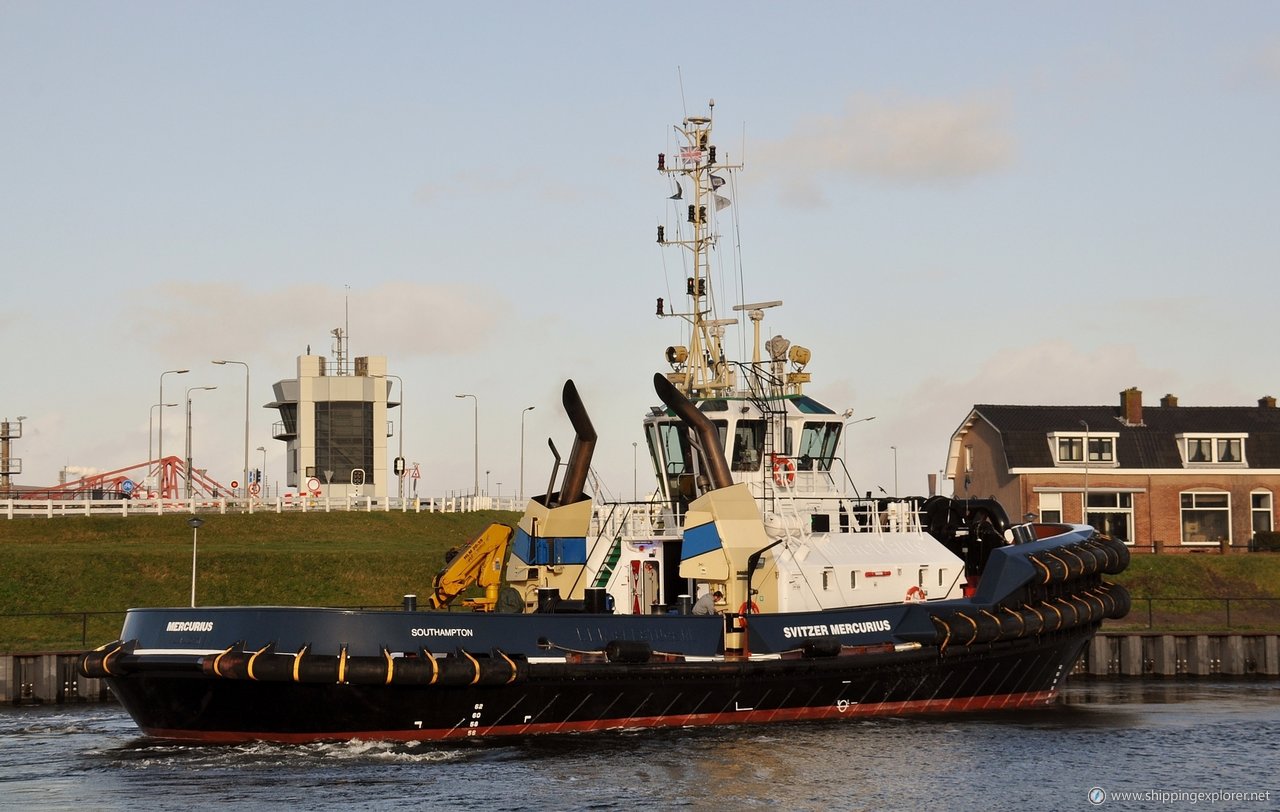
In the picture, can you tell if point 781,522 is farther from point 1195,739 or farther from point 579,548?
point 1195,739

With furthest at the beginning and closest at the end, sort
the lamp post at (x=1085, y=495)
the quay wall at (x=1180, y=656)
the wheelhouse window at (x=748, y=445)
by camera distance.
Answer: the lamp post at (x=1085, y=495), the quay wall at (x=1180, y=656), the wheelhouse window at (x=748, y=445)

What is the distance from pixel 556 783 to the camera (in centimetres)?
1900

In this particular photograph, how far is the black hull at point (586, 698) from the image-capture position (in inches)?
813

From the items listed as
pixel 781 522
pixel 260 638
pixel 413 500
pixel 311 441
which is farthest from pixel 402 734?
pixel 311 441

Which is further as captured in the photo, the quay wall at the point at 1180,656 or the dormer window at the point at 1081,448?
the dormer window at the point at 1081,448

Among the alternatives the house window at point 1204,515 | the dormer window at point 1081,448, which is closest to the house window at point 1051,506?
the dormer window at point 1081,448

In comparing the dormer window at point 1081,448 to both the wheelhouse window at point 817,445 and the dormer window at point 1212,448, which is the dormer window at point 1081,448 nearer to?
the dormer window at point 1212,448

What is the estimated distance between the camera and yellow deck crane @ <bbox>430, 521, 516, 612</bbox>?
24.2 meters

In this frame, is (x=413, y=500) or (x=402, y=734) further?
(x=413, y=500)

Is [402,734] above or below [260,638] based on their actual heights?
below

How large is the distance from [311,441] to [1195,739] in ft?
182

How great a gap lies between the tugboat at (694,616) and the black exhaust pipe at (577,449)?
0.04 m

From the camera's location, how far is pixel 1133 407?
56.0 m

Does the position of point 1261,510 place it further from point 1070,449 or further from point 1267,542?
point 1070,449
